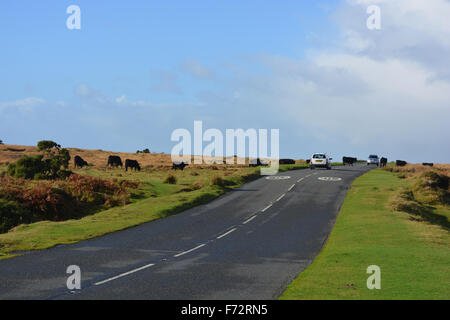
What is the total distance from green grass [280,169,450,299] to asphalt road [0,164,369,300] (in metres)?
0.75

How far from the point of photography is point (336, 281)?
506 inches

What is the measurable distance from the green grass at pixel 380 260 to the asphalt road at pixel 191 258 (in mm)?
753

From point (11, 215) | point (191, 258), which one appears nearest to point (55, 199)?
point (11, 215)

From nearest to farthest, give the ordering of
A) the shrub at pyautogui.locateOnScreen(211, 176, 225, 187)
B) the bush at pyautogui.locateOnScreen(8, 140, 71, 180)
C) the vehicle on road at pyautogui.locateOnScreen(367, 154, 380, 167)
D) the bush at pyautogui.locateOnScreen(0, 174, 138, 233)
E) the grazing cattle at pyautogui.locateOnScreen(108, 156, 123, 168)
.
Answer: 1. the bush at pyautogui.locateOnScreen(0, 174, 138, 233)
2. the bush at pyautogui.locateOnScreen(8, 140, 71, 180)
3. the shrub at pyautogui.locateOnScreen(211, 176, 225, 187)
4. the grazing cattle at pyautogui.locateOnScreen(108, 156, 123, 168)
5. the vehicle on road at pyautogui.locateOnScreen(367, 154, 380, 167)

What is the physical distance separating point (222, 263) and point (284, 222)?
38.0ft

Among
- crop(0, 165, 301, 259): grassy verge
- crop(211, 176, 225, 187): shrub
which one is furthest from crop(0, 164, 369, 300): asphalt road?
crop(211, 176, 225, 187): shrub

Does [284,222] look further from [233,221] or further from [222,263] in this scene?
[222,263]

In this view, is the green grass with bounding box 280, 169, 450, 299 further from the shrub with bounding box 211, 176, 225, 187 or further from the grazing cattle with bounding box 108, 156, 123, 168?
the grazing cattle with bounding box 108, 156, 123, 168

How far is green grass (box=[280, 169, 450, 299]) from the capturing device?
11.6 metres

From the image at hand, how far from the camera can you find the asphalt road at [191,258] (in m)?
11.7

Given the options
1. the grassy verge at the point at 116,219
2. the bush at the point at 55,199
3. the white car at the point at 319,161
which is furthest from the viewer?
the white car at the point at 319,161

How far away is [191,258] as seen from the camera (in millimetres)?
16750

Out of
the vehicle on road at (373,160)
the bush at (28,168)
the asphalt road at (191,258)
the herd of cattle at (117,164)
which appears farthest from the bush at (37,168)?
the vehicle on road at (373,160)

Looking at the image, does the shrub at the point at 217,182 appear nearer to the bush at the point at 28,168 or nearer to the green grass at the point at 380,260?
the bush at the point at 28,168
